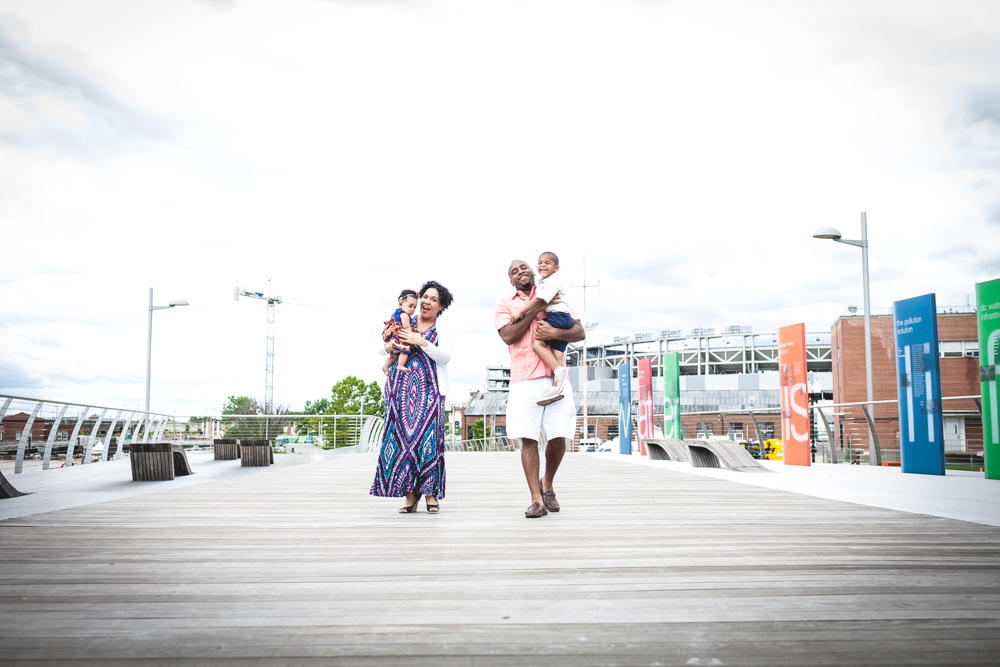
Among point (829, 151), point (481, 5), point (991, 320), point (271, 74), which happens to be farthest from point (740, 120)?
point (271, 74)

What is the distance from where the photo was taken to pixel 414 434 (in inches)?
176

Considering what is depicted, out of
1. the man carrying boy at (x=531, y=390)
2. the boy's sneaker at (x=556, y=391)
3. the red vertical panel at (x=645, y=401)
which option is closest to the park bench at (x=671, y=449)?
the red vertical panel at (x=645, y=401)

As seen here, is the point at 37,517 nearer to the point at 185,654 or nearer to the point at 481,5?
the point at 185,654

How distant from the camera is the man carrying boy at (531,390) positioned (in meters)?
4.24

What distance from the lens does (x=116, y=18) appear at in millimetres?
8609

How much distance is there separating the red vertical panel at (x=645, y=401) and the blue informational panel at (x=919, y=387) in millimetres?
9059

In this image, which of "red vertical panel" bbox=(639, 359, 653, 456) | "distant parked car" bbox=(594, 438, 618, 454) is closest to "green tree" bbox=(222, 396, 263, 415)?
"distant parked car" bbox=(594, 438, 618, 454)

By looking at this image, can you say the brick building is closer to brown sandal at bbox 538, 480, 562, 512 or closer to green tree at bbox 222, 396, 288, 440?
green tree at bbox 222, 396, 288, 440

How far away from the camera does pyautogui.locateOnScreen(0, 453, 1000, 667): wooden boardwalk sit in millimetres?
1607

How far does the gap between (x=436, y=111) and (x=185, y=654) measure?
43.6 ft

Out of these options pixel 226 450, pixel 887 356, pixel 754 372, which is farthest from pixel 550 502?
pixel 754 372

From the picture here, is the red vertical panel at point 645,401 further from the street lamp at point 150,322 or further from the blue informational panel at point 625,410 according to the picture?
the street lamp at point 150,322

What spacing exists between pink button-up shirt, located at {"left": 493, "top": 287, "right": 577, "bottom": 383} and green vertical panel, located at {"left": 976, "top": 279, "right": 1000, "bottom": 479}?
6.21 metres

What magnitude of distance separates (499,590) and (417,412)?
242 cm
